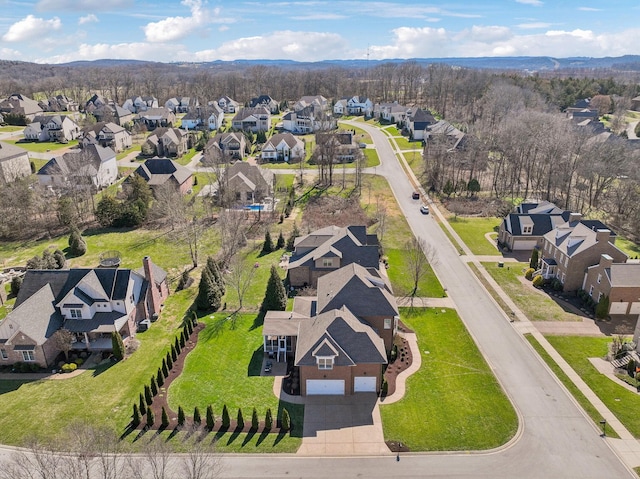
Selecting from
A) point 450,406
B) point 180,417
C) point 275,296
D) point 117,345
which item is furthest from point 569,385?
point 117,345

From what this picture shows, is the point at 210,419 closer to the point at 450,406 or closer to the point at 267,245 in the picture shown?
the point at 450,406

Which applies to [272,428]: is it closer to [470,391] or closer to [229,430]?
[229,430]

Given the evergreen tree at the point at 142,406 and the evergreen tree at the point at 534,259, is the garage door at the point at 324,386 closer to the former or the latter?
the evergreen tree at the point at 142,406

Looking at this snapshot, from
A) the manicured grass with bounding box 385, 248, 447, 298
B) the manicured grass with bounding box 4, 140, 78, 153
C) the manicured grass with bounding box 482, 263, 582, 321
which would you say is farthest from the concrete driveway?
the manicured grass with bounding box 4, 140, 78, 153

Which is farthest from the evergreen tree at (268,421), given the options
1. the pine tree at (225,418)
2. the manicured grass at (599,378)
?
the manicured grass at (599,378)

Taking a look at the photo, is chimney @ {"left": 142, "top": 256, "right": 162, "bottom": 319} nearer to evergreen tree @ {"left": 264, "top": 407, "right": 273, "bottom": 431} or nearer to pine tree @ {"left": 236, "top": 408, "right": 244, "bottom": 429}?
pine tree @ {"left": 236, "top": 408, "right": 244, "bottom": 429}

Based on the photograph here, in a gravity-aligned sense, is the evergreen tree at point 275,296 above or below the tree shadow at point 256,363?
above

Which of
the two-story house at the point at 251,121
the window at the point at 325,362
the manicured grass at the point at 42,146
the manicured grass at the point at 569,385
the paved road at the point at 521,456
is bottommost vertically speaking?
the paved road at the point at 521,456
